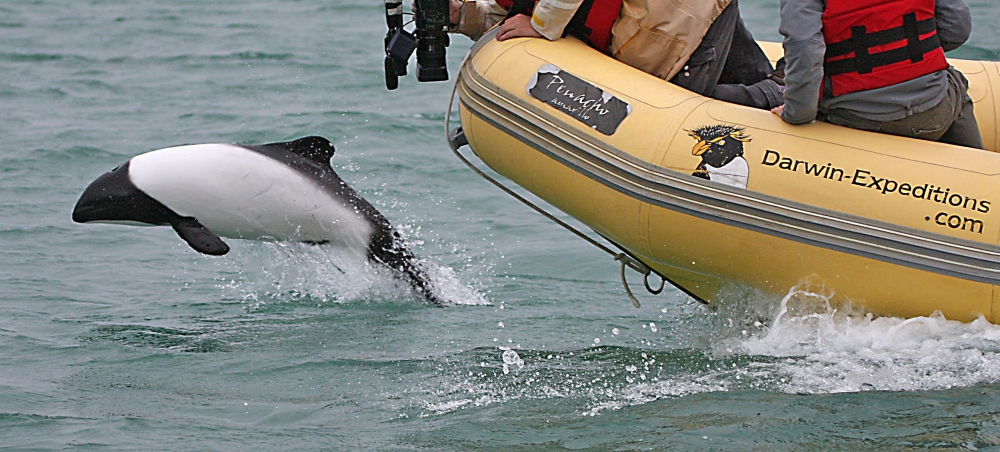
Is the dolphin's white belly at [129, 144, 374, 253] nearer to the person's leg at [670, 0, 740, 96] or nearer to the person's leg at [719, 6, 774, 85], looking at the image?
the person's leg at [670, 0, 740, 96]

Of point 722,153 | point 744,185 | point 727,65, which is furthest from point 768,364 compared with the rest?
point 727,65

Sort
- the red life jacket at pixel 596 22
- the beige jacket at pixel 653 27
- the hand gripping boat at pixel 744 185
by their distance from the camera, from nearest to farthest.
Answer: the hand gripping boat at pixel 744 185
the beige jacket at pixel 653 27
the red life jacket at pixel 596 22

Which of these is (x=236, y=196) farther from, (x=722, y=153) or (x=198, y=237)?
(x=722, y=153)

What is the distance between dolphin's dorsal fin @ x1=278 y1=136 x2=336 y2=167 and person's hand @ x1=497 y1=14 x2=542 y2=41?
130cm

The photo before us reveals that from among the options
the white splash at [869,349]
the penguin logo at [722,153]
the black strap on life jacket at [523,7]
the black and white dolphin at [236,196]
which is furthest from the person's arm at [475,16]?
the white splash at [869,349]

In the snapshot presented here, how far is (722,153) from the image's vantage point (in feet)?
15.0

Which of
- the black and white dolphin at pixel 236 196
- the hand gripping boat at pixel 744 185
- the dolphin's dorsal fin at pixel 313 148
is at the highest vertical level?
the hand gripping boat at pixel 744 185

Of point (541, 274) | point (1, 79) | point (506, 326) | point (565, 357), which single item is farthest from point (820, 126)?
point (1, 79)

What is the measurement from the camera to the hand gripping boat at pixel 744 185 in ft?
14.0

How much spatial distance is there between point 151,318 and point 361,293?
1.21m

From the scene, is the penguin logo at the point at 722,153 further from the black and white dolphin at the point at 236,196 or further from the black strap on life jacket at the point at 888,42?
the black and white dolphin at the point at 236,196

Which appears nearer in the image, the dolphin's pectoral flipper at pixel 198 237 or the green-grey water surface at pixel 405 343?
the green-grey water surface at pixel 405 343

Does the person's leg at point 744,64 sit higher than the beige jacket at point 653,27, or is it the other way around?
the beige jacket at point 653,27

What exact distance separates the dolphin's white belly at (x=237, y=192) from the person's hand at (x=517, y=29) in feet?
4.70
